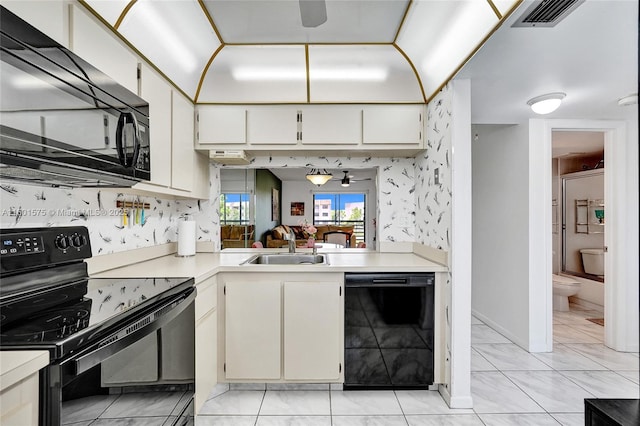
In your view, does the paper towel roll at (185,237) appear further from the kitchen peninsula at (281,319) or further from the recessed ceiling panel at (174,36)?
the recessed ceiling panel at (174,36)

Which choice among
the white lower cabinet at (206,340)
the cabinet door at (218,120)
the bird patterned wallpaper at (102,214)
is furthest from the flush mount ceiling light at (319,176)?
the white lower cabinet at (206,340)

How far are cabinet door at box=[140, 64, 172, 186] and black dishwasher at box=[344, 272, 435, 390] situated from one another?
138cm

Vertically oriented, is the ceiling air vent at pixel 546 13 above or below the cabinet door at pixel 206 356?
above

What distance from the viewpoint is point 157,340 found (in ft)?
4.80

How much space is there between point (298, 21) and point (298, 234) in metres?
1.98

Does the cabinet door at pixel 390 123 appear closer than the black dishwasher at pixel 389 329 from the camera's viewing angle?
No

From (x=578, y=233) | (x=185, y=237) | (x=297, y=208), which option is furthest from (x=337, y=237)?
(x=578, y=233)

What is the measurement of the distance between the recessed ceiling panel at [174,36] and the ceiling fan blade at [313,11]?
73 centimetres

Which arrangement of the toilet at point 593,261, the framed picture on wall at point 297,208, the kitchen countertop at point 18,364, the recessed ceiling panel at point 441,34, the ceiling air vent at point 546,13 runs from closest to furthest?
the kitchen countertop at point 18,364 < the ceiling air vent at point 546,13 < the recessed ceiling panel at point 441,34 < the framed picture on wall at point 297,208 < the toilet at point 593,261

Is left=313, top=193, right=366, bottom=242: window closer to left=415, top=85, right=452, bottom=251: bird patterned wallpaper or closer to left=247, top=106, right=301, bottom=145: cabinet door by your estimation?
left=415, top=85, right=452, bottom=251: bird patterned wallpaper

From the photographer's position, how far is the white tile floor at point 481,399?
2066 mm

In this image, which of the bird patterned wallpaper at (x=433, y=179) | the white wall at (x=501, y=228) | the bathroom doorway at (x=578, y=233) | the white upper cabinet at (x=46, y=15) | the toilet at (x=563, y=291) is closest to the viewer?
the white upper cabinet at (x=46, y=15)

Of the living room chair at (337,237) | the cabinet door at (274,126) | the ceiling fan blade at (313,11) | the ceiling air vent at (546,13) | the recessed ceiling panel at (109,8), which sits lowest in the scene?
the living room chair at (337,237)

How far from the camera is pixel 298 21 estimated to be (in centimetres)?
224
